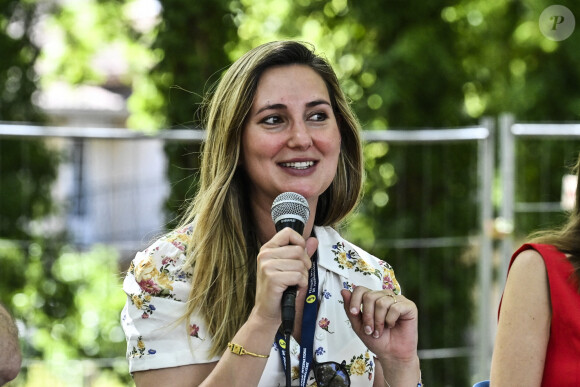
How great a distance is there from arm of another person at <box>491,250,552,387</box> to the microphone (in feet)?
2.57

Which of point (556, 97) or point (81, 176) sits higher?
point (556, 97)

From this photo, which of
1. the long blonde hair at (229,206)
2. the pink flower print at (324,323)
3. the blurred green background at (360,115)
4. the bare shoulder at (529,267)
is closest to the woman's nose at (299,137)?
the long blonde hair at (229,206)

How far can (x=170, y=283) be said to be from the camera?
244 centimetres

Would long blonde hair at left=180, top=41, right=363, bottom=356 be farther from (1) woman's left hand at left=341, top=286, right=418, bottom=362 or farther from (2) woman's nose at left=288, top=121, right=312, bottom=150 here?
(1) woman's left hand at left=341, top=286, right=418, bottom=362

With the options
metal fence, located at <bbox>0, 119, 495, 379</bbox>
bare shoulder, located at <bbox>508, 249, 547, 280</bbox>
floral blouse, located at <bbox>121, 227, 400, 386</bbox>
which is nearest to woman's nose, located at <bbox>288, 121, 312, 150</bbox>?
floral blouse, located at <bbox>121, 227, 400, 386</bbox>

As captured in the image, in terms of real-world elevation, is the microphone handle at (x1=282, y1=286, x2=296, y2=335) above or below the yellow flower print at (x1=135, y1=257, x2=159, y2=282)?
below

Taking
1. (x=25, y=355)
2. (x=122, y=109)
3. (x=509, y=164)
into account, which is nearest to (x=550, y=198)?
(x=509, y=164)

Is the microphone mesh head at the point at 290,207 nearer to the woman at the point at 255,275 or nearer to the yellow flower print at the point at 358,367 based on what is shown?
the woman at the point at 255,275

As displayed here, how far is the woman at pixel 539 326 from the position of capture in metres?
2.62

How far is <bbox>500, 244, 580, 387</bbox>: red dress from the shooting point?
2637 millimetres

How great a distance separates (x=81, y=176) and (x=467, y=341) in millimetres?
2898

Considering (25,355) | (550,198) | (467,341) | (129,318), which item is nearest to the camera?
(129,318)

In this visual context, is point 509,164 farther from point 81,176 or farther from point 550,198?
point 81,176

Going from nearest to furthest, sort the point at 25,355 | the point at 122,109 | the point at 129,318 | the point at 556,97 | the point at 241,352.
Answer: the point at 241,352 → the point at 129,318 → the point at 25,355 → the point at 556,97 → the point at 122,109
